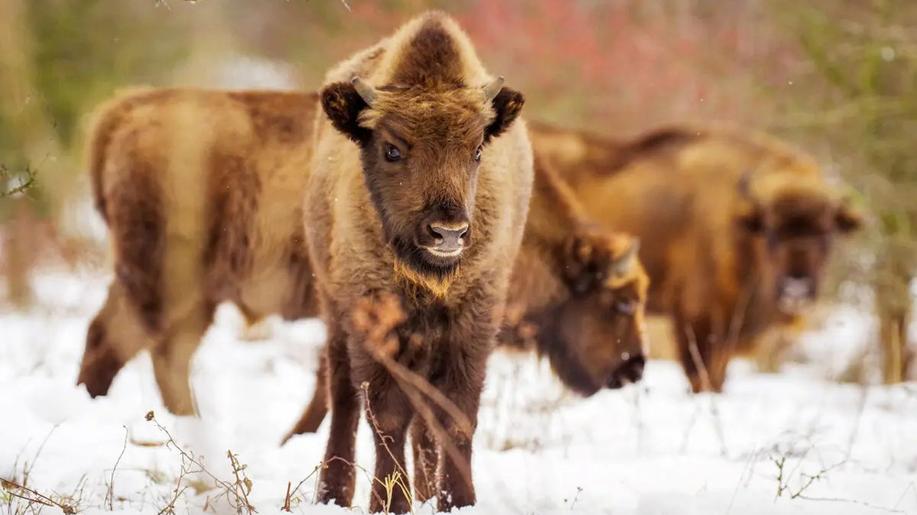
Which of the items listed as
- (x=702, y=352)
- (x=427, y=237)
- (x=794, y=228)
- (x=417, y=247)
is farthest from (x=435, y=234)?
(x=794, y=228)

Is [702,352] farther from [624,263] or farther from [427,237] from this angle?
[427,237]

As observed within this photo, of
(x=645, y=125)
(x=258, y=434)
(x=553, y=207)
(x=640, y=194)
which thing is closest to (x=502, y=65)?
(x=645, y=125)

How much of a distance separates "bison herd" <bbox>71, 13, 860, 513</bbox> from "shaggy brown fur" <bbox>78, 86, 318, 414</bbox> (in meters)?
0.01

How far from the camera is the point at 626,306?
6816 mm

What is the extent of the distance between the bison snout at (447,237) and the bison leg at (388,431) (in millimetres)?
610

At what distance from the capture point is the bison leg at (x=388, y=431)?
398 centimetres

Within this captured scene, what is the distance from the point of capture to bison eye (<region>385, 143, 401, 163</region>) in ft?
13.1

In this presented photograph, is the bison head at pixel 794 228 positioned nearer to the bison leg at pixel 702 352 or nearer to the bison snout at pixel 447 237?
the bison leg at pixel 702 352

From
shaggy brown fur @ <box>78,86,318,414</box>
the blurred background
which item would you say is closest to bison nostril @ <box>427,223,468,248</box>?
the blurred background

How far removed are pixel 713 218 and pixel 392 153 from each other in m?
6.34

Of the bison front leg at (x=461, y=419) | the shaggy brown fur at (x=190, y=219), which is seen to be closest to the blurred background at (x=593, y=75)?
the shaggy brown fur at (x=190, y=219)

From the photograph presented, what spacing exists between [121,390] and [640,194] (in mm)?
5165

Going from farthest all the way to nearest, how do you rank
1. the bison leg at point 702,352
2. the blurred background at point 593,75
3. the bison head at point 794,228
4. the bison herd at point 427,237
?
the bison head at point 794,228, the bison leg at point 702,352, the blurred background at point 593,75, the bison herd at point 427,237

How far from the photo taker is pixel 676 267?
9750 millimetres
